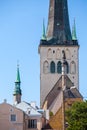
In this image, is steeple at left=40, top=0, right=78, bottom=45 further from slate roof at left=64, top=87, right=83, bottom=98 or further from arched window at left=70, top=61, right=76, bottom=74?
slate roof at left=64, top=87, right=83, bottom=98

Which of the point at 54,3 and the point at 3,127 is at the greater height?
the point at 54,3

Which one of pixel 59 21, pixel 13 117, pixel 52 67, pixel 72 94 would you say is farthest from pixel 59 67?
pixel 13 117

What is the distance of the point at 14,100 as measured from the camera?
10944 centimetres

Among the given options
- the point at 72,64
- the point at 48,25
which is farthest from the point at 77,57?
the point at 48,25

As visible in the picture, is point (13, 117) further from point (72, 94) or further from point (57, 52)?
point (57, 52)

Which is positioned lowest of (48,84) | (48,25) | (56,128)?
(56,128)

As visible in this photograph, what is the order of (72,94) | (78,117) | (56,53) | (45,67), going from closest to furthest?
(78,117), (72,94), (45,67), (56,53)

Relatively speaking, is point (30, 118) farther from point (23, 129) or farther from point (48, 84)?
point (48, 84)

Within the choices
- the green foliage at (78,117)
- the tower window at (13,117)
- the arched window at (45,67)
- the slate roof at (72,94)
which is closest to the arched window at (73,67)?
the arched window at (45,67)

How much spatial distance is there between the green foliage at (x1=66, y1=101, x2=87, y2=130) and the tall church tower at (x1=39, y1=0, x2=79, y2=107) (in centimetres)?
4018

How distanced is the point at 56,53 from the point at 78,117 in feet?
151

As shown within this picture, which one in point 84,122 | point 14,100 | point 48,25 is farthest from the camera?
point 48,25

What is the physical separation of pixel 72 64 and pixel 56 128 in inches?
1351

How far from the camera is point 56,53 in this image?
114 m
